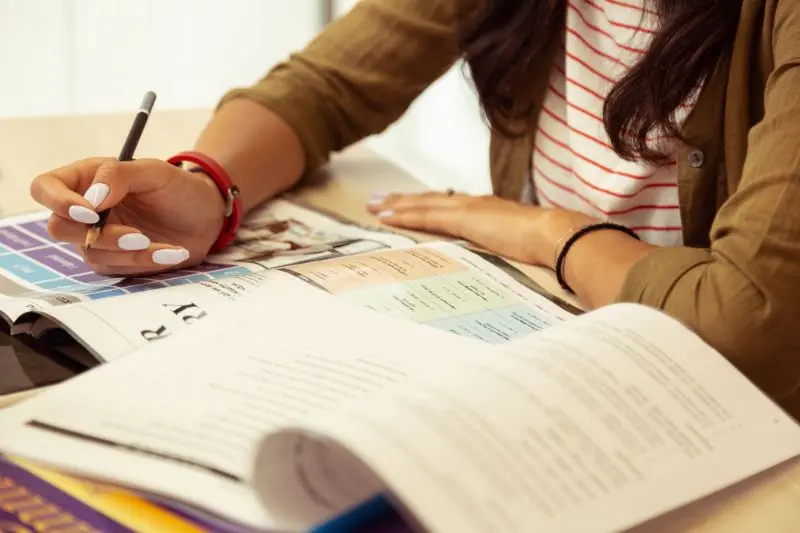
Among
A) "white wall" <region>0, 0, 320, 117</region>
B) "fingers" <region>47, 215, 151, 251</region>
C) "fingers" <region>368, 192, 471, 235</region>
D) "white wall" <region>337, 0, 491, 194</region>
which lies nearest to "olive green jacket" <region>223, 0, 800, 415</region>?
"fingers" <region>368, 192, 471, 235</region>

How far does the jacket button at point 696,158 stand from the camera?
77cm

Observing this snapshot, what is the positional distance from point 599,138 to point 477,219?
0.47 ft

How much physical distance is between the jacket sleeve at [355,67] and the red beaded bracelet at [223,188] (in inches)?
5.5

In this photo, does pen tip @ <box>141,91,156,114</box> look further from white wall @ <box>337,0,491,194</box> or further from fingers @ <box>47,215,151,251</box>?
white wall @ <box>337,0,491,194</box>

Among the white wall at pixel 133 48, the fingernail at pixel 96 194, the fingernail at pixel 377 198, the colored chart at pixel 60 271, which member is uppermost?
the fingernail at pixel 96 194

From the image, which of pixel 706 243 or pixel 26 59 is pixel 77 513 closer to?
pixel 706 243

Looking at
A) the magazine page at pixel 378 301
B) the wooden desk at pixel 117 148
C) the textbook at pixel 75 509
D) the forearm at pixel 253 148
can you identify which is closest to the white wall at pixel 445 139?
the wooden desk at pixel 117 148

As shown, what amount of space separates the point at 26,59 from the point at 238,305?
139cm

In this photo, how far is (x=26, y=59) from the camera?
178 centimetres

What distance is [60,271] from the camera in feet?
2.32

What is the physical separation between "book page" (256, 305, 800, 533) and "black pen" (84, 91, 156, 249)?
33cm

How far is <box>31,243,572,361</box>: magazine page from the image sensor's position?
0.56m

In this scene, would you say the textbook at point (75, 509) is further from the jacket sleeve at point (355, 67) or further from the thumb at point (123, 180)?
the jacket sleeve at point (355, 67)

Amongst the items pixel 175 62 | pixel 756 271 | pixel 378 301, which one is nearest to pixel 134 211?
pixel 378 301
